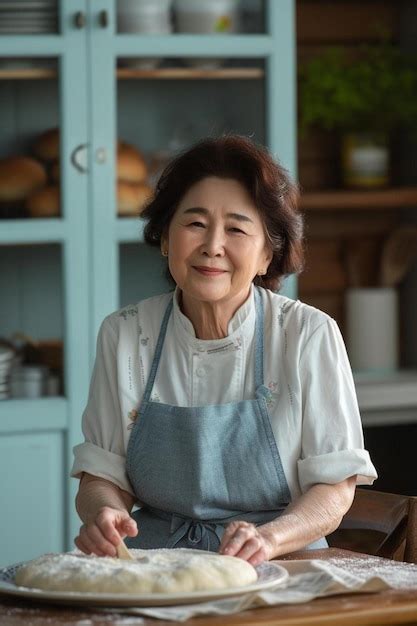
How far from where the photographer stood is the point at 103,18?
10.6ft

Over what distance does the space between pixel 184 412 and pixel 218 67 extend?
1661 millimetres

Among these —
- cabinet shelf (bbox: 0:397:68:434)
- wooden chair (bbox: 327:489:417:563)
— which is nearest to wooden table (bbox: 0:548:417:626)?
wooden chair (bbox: 327:489:417:563)

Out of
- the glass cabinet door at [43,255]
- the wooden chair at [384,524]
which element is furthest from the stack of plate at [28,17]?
the wooden chair at [384,524]

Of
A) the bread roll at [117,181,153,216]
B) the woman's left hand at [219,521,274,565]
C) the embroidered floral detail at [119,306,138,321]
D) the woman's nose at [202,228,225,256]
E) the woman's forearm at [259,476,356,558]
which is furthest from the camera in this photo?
the bread roll at [117,181,153,216]

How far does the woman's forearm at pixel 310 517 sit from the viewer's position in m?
1.74

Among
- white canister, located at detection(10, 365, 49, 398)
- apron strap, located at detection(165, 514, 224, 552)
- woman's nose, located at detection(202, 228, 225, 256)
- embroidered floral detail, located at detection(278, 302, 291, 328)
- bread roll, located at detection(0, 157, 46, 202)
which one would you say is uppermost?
bread roll, located at detection(0, 157, 46, 202)

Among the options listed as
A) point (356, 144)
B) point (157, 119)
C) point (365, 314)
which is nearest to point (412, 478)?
point (365, 314)

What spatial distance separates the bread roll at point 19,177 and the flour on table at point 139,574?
1.90 meters

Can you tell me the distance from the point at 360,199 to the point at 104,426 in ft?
6.40

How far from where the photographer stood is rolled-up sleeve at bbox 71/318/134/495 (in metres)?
1.98

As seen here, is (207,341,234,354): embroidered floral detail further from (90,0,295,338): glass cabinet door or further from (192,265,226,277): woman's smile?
(90,0,295,338): glass cabinet door

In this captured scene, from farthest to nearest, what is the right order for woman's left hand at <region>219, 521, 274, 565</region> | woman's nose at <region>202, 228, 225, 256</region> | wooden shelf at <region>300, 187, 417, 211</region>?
wooden shelf at <region>300, 187, 417, 211</region> < woman's nose at <region>202, 228, 225, 256</region> < woman's left hand at <region>219, 521, 274, 565</region>

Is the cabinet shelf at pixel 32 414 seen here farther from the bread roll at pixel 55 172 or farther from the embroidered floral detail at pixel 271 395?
the embroidered floral detail at pixel 271 395

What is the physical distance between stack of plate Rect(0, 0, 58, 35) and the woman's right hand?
186 cm
